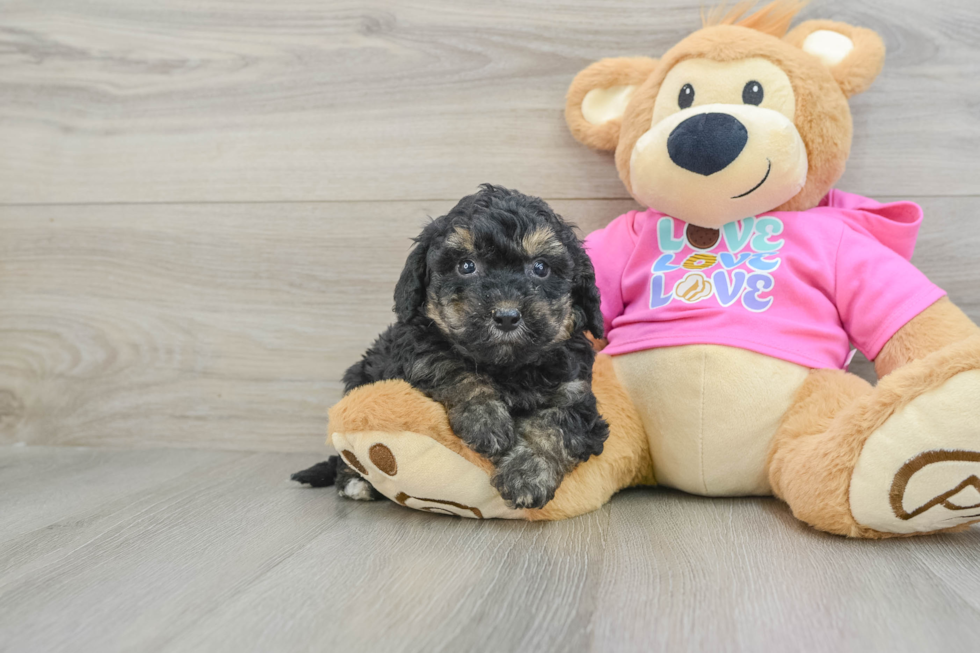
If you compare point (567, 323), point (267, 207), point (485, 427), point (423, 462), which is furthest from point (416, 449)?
point (267, 207)

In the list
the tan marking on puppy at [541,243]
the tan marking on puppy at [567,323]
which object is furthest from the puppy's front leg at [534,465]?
the tan marking on puppy at [541,243]

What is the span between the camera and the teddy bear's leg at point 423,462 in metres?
1.21

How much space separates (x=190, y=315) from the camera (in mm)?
1970

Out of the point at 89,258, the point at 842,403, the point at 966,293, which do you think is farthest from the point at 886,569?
the point at 89,258

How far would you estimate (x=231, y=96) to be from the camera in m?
1.92

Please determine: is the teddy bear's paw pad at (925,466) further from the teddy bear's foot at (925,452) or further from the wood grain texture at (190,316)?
the wood grain texture at (190,316)

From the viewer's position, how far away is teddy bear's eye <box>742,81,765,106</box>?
4.54 feet

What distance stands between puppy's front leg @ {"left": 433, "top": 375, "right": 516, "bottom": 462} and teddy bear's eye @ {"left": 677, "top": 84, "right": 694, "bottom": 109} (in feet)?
2.36

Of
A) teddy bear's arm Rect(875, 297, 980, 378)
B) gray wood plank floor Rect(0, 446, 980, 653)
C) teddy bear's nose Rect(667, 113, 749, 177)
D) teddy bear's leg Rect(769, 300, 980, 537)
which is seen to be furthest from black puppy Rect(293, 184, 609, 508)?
teddy bear's arm Rect(875, 297, 980, 378)

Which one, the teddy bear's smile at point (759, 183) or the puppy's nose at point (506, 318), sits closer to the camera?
the puppy's nose at point (506, 318)

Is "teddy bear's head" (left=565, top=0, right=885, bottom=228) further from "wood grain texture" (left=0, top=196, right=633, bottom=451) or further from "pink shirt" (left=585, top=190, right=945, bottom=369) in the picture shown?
"wood grain texture" (left=0, top=196, right=633, bottom=451)

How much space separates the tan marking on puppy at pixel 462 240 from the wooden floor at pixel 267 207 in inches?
19.9

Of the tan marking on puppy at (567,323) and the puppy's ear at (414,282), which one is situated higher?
the puppy's ear at (414,282)

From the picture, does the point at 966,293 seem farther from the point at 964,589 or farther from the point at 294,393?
the point at 294,393
